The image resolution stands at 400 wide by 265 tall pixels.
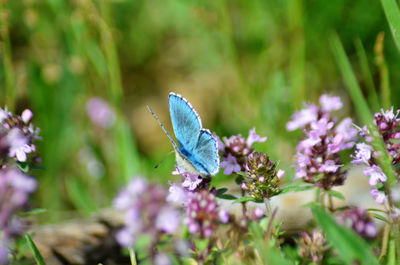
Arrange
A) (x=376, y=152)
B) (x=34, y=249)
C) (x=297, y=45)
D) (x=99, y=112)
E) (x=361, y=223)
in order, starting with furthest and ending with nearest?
(x=99, y=112), (x=297, y=45), (x=376, y=152), (x=34, y=249), (x=361, y=223)

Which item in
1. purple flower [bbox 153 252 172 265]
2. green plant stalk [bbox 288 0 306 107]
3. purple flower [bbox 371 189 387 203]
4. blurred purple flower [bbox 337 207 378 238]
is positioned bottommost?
purple flower [bbox 153 252 172 265]

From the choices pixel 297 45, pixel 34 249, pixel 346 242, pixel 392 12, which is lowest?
pixel 346 242

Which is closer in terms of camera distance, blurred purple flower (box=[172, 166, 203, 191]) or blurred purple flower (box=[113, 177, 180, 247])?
blurred purple flower (box=[113, 177, 180, 247])

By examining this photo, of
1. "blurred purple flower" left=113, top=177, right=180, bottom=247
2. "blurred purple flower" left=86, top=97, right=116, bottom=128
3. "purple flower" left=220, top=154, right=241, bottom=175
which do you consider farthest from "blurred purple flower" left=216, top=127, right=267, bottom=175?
"blurred purple flower" left=86, top=97, right=116, bottom=128

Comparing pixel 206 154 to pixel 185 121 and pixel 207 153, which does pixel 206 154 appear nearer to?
pixel 207 153

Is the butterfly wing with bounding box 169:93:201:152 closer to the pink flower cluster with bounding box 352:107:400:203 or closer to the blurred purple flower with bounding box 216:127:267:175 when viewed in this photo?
the blurred purple flower with bounding box 216:127:267:175

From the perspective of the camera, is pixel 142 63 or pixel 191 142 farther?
pixel 142 63

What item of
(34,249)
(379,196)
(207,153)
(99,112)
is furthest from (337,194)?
(99,112)

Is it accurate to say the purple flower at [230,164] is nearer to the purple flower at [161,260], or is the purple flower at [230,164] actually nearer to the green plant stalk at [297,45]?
the purple flower at [161,260]

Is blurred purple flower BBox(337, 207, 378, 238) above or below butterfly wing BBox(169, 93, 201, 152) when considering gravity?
below
